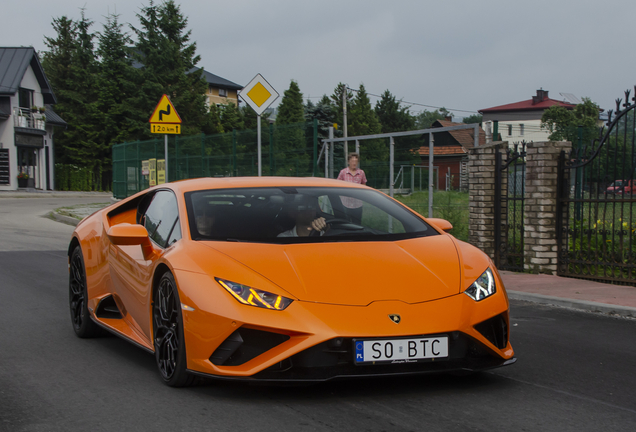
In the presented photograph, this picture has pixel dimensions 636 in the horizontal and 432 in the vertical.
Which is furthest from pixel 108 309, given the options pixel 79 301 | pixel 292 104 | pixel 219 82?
pixel 219 82

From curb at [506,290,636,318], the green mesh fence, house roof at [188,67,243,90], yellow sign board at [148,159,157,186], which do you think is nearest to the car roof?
curb at [506,290,636,318]

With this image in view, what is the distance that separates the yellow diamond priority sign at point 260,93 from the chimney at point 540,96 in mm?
108033

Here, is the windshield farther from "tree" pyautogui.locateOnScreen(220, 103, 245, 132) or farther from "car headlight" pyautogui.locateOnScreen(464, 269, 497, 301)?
"tree" pyautogui.locateOnScreen(220, 103, 245, 132)

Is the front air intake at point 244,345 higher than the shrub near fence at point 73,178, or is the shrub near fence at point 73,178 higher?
the shrub near fence at point 73,178

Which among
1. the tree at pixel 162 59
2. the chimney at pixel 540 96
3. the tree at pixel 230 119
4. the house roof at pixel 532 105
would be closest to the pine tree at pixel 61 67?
the tree at pixel 162 59

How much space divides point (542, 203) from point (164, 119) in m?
8.15

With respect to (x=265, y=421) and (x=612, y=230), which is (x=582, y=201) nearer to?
(x=612, y=230)

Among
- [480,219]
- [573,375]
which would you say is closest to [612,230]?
[480,219]

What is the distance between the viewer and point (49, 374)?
4555 millimetres

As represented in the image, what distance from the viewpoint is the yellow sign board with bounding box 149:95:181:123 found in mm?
14492

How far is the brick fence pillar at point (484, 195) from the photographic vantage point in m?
10.4

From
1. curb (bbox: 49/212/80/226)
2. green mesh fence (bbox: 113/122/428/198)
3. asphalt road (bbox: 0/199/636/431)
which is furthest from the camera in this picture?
curb (bbox: 49/212/80/226)

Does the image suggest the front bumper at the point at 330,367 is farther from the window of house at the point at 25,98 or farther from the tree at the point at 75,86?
the tree at the point at 75,86

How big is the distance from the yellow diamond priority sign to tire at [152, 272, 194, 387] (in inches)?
336
